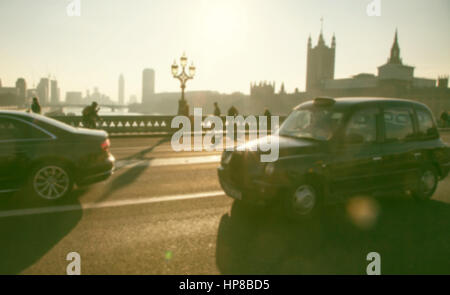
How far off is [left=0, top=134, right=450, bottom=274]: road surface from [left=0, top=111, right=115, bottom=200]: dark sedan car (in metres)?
0.32

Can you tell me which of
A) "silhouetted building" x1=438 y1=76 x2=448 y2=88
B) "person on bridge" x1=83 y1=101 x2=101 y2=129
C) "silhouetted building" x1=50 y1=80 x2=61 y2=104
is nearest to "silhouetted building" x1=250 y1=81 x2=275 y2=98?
"silhouetted building" x1=438 y1=76 x2=448 y2=88

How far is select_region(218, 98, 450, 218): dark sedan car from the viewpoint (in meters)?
4.70

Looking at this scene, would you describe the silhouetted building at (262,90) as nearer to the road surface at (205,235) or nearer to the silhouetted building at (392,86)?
the silhouetted building at (392,86)

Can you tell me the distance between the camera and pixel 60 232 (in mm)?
4453

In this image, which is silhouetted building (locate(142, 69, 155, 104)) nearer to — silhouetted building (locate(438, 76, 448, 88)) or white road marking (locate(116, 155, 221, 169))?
silhouetted building (locate(438, 76, 448, 88))

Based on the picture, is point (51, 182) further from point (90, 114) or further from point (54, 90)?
point (54, 90)

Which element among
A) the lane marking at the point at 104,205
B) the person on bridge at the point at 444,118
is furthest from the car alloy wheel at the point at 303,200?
the person on bridge at the point at 444,118

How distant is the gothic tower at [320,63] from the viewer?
135m

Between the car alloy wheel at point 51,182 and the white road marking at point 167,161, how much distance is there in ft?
10.4

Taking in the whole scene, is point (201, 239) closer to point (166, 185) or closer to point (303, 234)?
point (303, 234)

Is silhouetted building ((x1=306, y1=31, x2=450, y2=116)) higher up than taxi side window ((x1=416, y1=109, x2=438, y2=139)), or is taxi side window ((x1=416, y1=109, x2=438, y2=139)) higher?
silhouetted building ((x1=306, y1=31, x2=450, y2=116))

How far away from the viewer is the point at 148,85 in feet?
640

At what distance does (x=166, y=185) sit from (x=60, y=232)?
2777mm
